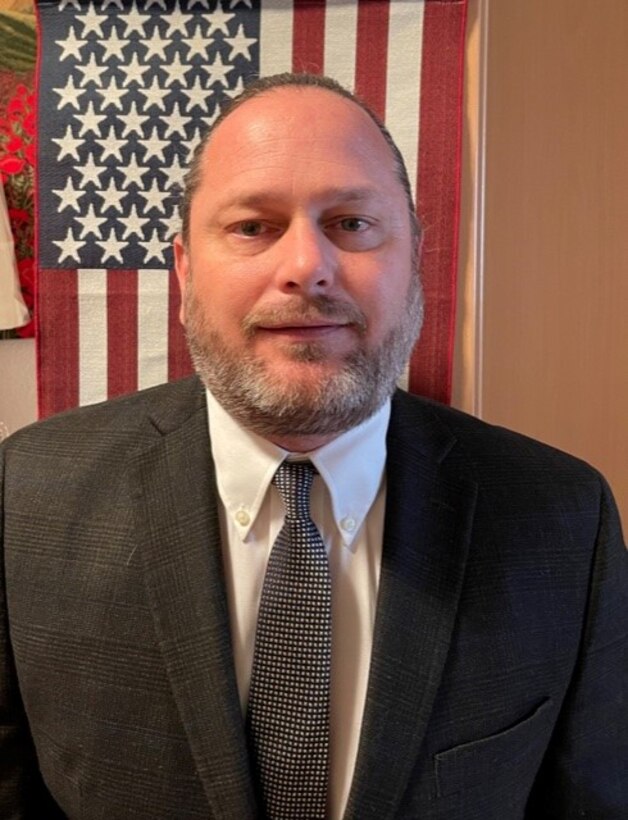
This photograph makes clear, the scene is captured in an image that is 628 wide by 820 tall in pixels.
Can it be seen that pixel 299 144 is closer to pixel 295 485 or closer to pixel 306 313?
pixel 306 313

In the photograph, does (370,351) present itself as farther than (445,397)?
No

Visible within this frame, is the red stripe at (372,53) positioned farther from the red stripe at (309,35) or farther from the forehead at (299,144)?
the forehead at (299,144)

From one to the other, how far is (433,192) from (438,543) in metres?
0.58

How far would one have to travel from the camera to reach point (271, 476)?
33.6 inches

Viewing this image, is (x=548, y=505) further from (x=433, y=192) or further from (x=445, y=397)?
(x=433, y=192)

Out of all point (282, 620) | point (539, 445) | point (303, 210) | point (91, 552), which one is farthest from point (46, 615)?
point (539, 445)

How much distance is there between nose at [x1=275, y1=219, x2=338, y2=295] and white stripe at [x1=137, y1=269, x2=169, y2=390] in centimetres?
46

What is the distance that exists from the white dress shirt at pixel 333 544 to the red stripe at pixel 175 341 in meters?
0.36

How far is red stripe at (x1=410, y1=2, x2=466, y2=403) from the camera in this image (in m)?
1.12

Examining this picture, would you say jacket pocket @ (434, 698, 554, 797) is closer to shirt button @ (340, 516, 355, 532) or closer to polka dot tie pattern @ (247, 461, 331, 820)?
polka dot tie pattern @ (247, 461, 331, 820)

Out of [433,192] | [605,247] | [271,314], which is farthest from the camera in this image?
[605,247]

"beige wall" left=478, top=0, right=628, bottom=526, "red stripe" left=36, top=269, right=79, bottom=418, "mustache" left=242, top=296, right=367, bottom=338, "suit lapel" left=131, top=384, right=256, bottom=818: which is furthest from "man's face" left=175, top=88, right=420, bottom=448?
"beige wall" left=478, top=0, right=628, bottom=526

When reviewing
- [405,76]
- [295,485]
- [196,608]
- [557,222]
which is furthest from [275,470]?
[557,222]

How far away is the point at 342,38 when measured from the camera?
3.71 feet
